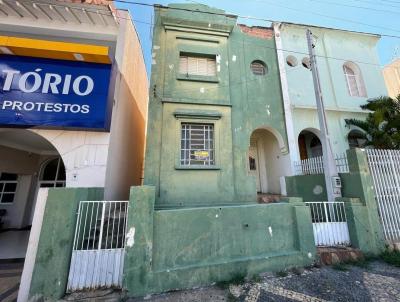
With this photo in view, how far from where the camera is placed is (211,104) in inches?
284

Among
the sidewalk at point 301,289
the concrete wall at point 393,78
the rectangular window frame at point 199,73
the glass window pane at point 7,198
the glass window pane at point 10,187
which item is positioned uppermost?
the concrete wall at point 393,78

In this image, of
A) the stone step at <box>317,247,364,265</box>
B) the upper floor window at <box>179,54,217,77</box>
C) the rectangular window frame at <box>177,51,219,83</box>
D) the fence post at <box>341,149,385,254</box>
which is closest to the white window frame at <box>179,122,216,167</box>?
the rectangular window frame at <box>177,51,219,83</box>

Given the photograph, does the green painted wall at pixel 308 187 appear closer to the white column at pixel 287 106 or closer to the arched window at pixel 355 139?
the white column at pixel 287 106

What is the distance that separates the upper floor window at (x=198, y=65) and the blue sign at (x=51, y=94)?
3386mm

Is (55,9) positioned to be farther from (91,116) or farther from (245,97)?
(245,97)

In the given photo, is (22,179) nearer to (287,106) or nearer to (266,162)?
(266,162)

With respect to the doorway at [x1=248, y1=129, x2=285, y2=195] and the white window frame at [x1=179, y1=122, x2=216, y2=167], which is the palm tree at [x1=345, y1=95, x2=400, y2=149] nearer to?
the doorway at [x1=248, y1=129, x2=285, y2=195]

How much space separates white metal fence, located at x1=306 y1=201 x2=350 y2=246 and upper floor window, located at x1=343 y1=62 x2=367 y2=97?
6.95 metres

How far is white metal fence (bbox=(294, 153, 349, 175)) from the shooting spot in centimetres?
619

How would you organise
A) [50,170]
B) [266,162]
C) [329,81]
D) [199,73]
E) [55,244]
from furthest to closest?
[266,162] → [50,170] → [329,81] → [199,73] → [55,244]

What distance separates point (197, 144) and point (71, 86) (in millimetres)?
4200

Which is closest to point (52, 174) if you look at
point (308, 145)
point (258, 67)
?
point (258, 67)

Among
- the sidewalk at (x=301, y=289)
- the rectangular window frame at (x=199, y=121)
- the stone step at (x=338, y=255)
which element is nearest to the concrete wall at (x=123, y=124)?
the rectangular window frame at (x=199, y=121)

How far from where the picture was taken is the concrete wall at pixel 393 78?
45.5ft
